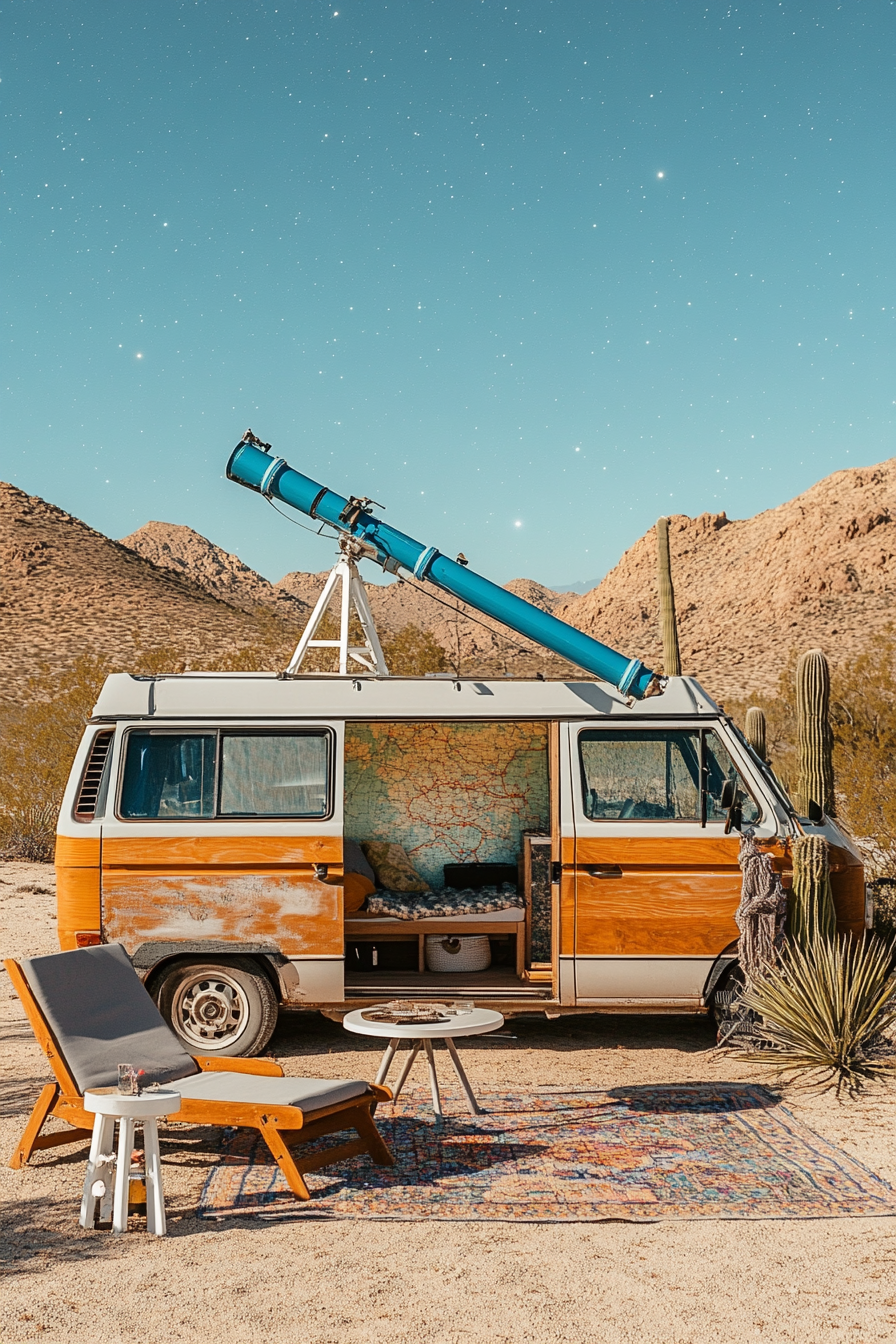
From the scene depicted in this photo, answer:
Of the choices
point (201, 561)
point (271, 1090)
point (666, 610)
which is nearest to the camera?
point (271, 1090)

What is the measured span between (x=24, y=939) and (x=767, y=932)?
8017 millimetres

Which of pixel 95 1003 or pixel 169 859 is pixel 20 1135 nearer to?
pixel 95 1003

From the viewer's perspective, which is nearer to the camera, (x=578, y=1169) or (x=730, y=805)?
(x=578, y=1169)

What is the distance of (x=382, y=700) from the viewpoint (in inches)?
317

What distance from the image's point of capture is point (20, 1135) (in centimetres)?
647

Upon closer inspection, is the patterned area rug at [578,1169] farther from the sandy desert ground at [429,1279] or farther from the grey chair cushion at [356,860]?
the grey chair cushion at [356,860]

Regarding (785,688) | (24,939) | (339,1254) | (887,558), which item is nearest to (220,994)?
(339,1254)

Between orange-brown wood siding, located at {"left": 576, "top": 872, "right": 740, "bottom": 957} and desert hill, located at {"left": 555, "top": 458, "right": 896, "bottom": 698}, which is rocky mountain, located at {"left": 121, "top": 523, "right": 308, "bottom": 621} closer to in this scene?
desert hill, located at {"left": 555, "top": 458, "right": 896, "bottom": 698}

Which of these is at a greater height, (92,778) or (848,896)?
(92,778)

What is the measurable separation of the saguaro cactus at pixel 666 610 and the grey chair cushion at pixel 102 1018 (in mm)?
8261

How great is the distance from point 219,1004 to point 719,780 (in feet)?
10.9

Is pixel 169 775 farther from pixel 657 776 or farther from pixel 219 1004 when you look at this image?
pixel 657 776

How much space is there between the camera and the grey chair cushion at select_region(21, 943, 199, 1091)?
5864mm

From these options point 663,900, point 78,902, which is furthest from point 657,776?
point 78,902
